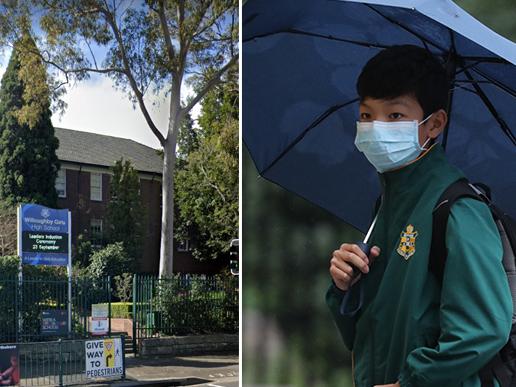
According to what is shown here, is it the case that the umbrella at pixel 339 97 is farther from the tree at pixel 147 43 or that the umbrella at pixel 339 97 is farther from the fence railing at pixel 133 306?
the tree at pixel 147 43

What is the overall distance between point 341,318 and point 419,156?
2.41 feet

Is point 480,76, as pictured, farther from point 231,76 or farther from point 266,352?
point 231,76

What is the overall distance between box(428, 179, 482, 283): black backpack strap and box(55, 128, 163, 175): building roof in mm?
15900

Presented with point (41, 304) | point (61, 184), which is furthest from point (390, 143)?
point (61, 184)

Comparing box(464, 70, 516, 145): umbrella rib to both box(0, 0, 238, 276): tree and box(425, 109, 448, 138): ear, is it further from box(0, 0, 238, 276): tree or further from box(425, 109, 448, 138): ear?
box(0, 0, 238, 276): tree

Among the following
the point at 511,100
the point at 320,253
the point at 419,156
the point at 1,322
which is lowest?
the point at 1,322

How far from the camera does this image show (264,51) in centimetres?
321

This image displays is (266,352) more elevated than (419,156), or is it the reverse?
(419,156)

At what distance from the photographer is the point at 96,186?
2266 centimetres

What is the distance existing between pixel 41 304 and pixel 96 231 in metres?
8.05

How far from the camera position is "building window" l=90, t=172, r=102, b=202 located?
73.4 ft

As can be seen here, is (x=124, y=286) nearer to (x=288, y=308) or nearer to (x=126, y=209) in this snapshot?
(x=126, y=209)

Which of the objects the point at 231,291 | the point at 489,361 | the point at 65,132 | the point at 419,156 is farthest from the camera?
the point at 65,132

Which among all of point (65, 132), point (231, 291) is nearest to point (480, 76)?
point (231, 291)
